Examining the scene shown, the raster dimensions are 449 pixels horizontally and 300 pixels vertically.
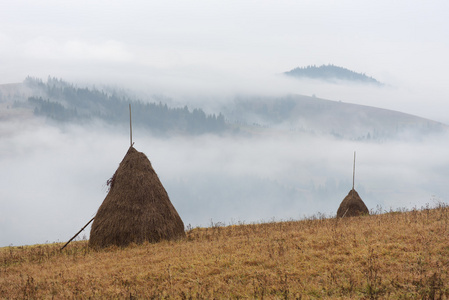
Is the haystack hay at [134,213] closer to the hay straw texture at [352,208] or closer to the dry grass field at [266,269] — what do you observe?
the dry grass field at [266,269]

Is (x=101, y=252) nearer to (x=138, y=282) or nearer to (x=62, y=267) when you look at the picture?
(x=62, y=267)

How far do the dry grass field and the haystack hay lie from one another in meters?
1.39

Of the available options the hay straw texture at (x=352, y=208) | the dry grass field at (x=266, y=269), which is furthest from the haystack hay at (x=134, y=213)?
the hay straw texture at (x=352, y=208)

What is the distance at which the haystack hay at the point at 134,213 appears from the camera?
1769 centimetres

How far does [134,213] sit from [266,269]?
7.84 metres

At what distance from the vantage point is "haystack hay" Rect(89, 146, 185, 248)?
17688 mm

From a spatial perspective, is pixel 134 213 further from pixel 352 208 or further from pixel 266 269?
pixel 352 208

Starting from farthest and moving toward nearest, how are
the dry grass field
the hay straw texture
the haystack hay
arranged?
the hay straw texture < the haystack hay < the dry grass field

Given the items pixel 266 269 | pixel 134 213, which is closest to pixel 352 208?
pixel 134 213

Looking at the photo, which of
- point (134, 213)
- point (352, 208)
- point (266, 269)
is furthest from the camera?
point (352, 208)

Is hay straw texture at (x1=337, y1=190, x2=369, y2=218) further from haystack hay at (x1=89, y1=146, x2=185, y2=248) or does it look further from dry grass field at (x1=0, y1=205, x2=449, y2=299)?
haystack hay at (x1=89, y1=146, x2=185, y2=248)

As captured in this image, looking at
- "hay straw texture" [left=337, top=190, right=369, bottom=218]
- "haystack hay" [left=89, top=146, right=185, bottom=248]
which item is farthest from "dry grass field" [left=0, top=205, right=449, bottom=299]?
"hay straw texture" [left=337, top=190, right=369, bottom=218]

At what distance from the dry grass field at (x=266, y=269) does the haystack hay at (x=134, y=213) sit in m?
1.39

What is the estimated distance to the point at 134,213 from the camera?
18016 mm
